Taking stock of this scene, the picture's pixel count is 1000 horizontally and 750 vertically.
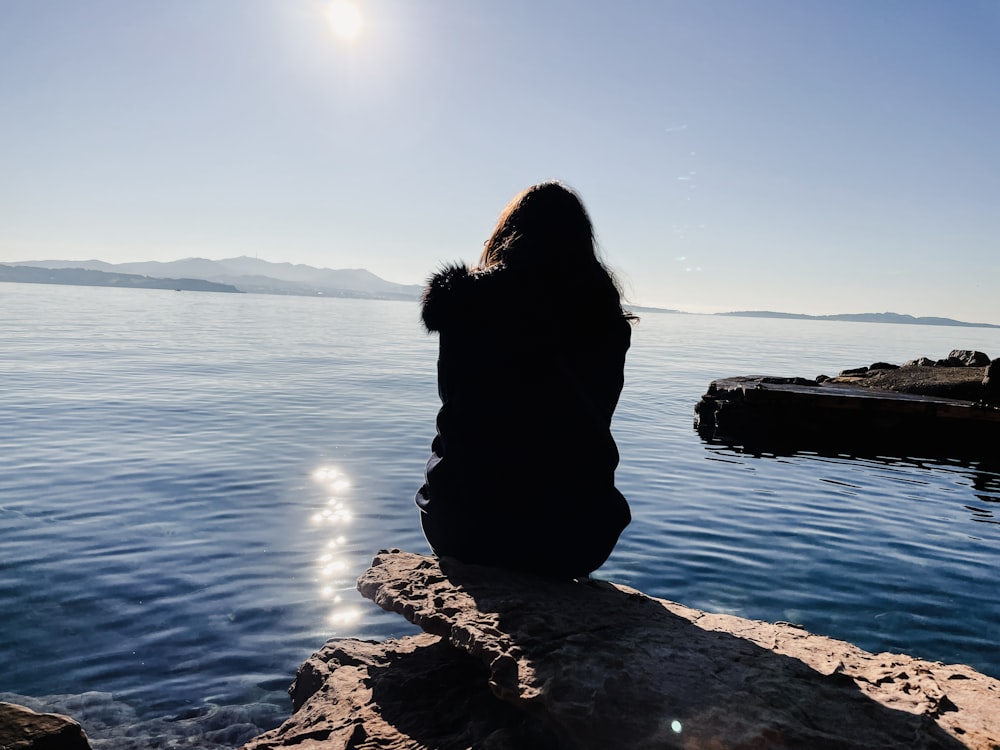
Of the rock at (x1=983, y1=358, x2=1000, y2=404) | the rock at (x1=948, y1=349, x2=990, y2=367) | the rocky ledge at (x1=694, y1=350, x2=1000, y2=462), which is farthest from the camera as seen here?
the rock at (x1=948, y1=349, x2=990, y2=367)

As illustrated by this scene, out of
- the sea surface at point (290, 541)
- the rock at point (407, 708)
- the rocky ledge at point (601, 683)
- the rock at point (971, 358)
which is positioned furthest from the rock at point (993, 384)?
the rock at point (407, 708)

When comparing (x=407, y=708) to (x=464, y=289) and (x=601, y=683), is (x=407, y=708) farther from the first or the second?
(x=464, y=289)

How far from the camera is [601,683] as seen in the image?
10.2 feet

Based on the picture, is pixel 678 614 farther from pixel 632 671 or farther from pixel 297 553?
pixel 297 553

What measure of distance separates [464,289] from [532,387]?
0.68 meters

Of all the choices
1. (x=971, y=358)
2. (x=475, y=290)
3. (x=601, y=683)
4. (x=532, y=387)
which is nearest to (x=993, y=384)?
(x=971, y=358)

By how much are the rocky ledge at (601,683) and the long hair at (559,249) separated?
1.68 m

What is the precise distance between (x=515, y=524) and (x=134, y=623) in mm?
3946

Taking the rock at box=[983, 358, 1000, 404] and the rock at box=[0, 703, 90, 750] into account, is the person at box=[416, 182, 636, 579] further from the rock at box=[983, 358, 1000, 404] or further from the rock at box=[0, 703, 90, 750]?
the rock at box=[983, 358, 1000, 404]

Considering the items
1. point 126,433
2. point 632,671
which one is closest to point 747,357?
point 126,433

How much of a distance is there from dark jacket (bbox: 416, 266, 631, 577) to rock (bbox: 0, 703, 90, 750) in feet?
7.30

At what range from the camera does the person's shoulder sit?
4.00m

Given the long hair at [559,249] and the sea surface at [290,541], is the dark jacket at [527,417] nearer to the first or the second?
the long hair at [559,249]

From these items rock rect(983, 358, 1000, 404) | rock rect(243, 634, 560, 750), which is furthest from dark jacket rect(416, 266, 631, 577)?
rock rect(983, 358, 1000, 404)
